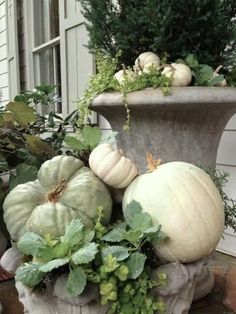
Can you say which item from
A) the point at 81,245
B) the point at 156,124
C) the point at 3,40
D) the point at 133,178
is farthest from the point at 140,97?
the point at 3,40

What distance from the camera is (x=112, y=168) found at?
3.17 feet

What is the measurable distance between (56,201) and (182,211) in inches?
11.3

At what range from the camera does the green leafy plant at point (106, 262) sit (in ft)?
2.56

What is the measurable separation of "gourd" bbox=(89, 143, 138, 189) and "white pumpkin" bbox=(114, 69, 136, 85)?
429mm

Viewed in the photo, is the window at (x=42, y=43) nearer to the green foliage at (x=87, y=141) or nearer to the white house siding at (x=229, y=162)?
the white house siding at (x=229, y=162)

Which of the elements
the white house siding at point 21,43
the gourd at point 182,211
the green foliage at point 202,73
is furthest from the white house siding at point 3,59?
the gourd at point 182,211

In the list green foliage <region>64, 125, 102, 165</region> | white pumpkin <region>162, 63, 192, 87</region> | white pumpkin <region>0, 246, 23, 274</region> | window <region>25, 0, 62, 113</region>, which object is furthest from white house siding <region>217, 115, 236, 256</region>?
window <region>25, 0, 62, 113</region>

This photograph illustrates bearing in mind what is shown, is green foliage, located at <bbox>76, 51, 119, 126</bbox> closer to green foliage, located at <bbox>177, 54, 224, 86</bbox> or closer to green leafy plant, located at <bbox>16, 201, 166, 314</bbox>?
green foliage, located at <bbox>177, 54, 224, 86</bbox>

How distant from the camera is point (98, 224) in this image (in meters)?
0.88

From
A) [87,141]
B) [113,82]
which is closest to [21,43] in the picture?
[113,82]

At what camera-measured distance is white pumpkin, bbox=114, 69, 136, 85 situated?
135cm

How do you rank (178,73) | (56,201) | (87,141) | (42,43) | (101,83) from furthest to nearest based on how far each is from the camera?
1. (42,43)
2. (101,83)
3. (178,73)
4. (87,141)
5. (56,201)

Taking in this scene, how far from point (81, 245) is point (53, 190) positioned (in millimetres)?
171

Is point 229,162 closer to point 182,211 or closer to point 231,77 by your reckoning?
point 231,77
